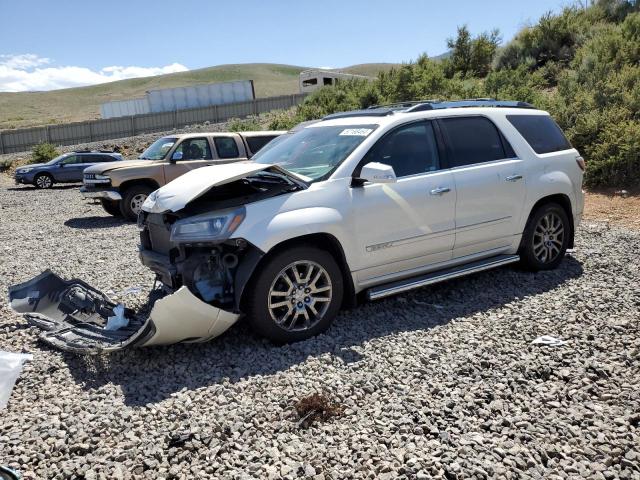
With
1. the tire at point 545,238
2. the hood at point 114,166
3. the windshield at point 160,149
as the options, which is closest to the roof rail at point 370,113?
the tire at point 545,238

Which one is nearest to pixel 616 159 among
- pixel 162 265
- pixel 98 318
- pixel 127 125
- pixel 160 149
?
pixel 160 149

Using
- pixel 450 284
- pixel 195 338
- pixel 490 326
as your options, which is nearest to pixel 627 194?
pixel 450 284

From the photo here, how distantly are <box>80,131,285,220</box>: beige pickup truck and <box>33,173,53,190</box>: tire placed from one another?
40.6 ft

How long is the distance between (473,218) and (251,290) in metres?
2.44

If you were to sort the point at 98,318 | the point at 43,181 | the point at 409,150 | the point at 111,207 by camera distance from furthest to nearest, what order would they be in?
the point at 43,181 → the point at 111,207 → the point at 409,150 → the point at 98,318

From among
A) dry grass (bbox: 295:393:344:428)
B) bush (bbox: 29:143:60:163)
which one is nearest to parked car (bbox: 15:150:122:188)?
bush (bbox: 29:143:60:163)

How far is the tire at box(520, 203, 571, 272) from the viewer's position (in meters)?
6.06

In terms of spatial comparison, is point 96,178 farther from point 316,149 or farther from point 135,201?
point 316,149

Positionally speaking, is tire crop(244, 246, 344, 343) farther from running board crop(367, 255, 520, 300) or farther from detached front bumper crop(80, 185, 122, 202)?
detached front bumper crop(80, 185, 122, 202)

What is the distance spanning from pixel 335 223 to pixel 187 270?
1292 mm

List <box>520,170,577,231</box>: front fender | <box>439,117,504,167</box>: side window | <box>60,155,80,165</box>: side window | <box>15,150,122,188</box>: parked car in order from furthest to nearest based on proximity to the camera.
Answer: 1. <box>60,155,80,165</box>: side window
2. <box>15,150,122,188</box>: parked car
3. <box>520,170,577,231</box>: front fender
4. <box>439,117,504,167</box>: side window

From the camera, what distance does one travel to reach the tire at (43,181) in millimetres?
22859

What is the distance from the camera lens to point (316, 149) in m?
5.36

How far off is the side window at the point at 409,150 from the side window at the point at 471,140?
0.71ft
